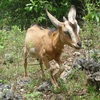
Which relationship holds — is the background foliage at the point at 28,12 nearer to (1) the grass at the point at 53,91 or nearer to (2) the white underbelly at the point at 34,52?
(1) the grass at the point at 53,91

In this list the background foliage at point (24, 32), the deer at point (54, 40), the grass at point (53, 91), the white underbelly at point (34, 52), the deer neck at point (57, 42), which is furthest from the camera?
the white underbelly at point (34, 52)

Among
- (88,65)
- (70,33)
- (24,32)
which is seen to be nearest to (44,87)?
(88,65)

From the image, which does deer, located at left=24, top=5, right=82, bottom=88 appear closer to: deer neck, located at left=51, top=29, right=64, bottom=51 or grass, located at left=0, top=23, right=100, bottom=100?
deer neck, located at left=51, top=29, right=64, bottom=51

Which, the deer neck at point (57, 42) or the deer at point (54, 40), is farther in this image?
the deer neck at point (57, 42)

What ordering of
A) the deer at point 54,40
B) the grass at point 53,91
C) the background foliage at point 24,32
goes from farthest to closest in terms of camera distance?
1. the background foliage at point 24,32
2. the grass at point 53,91
3. the deer at point 54,40

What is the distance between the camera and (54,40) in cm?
692

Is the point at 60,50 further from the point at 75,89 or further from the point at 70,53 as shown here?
the point at 70,53

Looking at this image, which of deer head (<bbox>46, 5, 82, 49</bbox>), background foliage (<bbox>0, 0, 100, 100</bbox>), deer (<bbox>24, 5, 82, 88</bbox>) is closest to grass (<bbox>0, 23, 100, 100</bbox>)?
background foliage (<bbox>0, 0, 100, 100</bbox>)

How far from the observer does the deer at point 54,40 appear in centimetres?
620

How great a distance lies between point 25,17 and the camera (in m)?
13.0

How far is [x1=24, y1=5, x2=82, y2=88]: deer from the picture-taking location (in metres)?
6.20

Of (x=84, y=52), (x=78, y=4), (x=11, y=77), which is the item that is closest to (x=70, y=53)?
(x=84, y=52)

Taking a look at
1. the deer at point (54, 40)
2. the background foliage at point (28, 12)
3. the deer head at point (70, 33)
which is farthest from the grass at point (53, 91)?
the background foliage at point (28, 12)

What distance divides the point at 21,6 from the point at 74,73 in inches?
243
